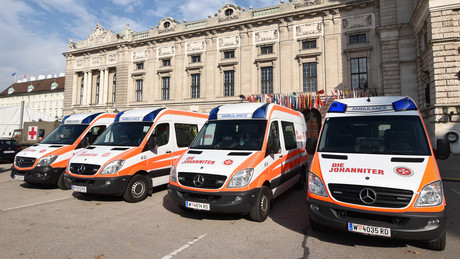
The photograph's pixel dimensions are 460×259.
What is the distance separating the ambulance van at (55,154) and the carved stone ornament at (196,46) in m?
19.3

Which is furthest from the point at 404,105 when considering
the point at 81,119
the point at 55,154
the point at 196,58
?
the point at 196,58

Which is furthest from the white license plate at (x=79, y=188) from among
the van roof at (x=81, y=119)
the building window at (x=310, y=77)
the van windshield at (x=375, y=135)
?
the building window at (x=310, y=77)

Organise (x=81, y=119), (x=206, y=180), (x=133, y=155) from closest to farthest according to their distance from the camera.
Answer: (x=206, y=180) → (x=133, y=155) → (x=81, y=119)

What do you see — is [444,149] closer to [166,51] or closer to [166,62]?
[166,62]

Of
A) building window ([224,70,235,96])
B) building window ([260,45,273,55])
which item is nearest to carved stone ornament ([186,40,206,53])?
building window ([224,70,235,96])

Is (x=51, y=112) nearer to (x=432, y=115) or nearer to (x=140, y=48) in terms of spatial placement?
(x=140, y=48)

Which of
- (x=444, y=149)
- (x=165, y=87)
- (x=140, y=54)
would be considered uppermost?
(x=140, y=54)

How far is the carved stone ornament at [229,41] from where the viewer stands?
25.1 metres

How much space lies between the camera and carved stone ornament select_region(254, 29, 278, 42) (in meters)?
23.7

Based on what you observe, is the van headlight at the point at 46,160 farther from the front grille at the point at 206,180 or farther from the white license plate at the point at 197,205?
the white license plate at the point at 197,205

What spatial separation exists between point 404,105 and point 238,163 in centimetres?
304

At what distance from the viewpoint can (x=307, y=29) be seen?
74.3 ft

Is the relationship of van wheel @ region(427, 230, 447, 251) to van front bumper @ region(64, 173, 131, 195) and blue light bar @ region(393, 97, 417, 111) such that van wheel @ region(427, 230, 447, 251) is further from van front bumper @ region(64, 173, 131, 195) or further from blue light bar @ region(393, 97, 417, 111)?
van front bumper @ region(64, 173, 131, 195)

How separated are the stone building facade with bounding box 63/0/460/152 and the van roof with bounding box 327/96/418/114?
14486mm
